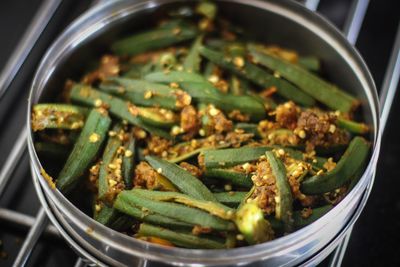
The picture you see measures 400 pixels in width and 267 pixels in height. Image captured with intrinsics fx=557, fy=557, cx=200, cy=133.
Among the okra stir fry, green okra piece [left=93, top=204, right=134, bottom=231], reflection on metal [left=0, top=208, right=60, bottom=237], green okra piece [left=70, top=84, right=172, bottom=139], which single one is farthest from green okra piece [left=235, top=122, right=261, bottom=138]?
reflection on metal [left=0, top=208, right=60, bottom=237]

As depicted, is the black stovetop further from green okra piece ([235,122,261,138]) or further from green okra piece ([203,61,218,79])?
green okra piece ([203,61,218,79])

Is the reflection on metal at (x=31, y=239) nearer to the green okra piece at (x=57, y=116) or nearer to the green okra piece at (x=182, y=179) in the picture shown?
the green okra piece at (x=57, y=116)

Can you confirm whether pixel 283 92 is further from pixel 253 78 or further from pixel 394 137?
pixel 394 137

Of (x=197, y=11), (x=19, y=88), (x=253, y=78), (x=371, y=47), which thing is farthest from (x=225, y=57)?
(x=19, y=88)

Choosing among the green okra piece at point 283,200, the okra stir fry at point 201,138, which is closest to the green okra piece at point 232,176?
the okra stir fry at point 201,138

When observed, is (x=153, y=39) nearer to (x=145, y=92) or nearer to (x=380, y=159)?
(x=145, y=92)

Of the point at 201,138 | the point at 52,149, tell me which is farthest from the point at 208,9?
the point at 52,149
